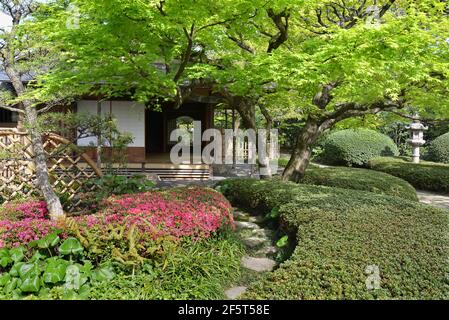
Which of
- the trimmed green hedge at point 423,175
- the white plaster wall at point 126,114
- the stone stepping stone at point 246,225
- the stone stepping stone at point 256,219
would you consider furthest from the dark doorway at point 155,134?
the stone stepping stone at point 246,225

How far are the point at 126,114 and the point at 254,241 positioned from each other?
29.0 ft

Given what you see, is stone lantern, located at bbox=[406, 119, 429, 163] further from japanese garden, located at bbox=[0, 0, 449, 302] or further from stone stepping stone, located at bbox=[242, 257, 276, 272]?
stone stepping stone, located at bbox=[242, 257, 276, 272]

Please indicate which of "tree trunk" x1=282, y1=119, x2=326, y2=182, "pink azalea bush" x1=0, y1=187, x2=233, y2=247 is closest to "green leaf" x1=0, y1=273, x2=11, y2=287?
"pink azalea bush" x1=0, y1=187, x2=233, y2=247

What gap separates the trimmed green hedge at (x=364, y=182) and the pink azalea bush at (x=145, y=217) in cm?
496

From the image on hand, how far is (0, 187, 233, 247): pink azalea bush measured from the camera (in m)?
4.67

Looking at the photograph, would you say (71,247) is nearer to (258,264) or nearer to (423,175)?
(258,264)

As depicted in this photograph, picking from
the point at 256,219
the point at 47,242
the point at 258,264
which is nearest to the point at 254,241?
the point at 258,264

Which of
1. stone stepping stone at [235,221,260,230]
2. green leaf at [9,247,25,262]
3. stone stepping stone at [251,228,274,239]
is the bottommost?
stone stepping stone at [251,228,274,239]

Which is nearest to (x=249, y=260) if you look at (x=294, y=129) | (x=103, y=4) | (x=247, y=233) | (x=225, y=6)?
(x=247, y=233)

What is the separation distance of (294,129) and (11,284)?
2338 cm

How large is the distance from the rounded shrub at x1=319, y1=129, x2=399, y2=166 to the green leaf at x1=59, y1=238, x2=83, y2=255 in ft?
51.6

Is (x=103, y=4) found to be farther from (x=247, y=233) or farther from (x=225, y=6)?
(x=247, y=233)

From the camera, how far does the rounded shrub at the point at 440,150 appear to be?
57.8 ft

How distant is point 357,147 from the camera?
59.5ft
